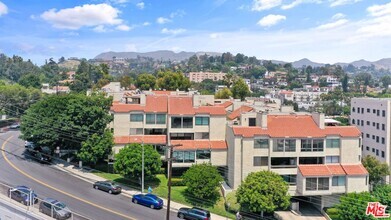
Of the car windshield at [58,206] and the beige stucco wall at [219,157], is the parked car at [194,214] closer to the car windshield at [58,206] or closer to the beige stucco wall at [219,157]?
the beige stucco wall at [219,157]

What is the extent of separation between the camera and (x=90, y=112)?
146 ft

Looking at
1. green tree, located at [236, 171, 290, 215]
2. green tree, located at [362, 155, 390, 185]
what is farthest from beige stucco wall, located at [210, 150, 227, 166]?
green tree, located at [362, 155, 390, 185]

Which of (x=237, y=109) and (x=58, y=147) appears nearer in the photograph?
(x=58, y=147)

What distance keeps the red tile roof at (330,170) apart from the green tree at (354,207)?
3594 millimetres

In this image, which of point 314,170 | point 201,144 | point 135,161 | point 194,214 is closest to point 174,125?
point 201,144

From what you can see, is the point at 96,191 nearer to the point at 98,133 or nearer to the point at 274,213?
the point at 98,133

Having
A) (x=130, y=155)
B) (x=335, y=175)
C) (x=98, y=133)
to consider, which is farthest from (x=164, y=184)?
(x=335, y=175)

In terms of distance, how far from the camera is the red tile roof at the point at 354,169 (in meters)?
40.0

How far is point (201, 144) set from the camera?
44.2m

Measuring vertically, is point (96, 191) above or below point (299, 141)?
below

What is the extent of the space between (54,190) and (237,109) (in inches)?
1040

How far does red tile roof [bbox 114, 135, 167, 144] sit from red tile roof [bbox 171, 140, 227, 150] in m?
2.06

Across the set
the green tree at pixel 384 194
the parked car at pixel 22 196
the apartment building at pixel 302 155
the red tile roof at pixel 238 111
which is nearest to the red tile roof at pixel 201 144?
the apartment building at pixel 302 155

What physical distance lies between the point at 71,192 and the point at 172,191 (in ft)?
32.8
